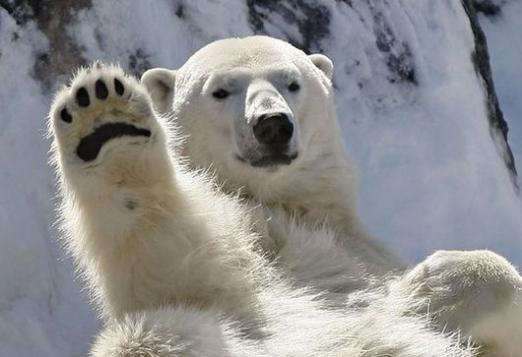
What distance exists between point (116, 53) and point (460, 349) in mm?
2036

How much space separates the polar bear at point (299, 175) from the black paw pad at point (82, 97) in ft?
2.26

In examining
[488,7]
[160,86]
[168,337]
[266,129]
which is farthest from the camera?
[488,7]

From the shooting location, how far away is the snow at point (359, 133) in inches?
178

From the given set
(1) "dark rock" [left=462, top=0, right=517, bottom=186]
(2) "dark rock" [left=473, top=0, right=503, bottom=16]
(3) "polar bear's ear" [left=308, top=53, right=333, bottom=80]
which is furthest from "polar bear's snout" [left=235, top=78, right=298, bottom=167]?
(2) "dark rock" [left=473, top=0, right=503, bottom=16]

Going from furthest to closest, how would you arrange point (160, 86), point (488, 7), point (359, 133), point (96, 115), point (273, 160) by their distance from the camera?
point (488, 7), point (359, 133), point (160, 86), point (273, 160), point (96, 115)

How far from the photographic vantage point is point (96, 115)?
132 inches

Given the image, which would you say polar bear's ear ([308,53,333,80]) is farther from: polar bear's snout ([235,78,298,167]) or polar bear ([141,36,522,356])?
polar bear's snout ([235,78,298,167])

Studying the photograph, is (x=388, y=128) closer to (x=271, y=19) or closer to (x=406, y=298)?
(x=271, y=19)

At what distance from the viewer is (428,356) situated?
11.4 ft

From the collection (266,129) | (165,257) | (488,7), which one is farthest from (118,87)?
(488,7)

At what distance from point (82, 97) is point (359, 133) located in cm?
223

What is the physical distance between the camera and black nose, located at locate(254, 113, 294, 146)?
3.86 m

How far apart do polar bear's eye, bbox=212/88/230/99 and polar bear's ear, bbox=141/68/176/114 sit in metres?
0.23

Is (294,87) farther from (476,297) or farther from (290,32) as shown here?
(290,32)
